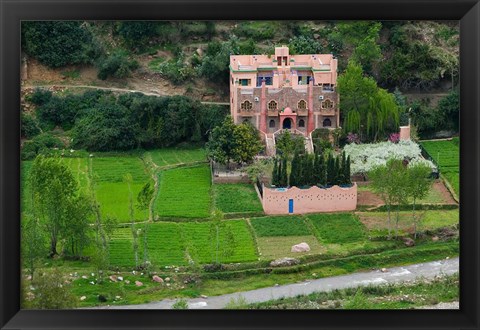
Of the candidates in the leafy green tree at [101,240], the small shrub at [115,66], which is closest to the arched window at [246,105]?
the small shrub at [115,66]

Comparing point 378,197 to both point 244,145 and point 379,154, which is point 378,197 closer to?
point 379,154

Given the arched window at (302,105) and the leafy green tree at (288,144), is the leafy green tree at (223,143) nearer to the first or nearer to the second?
the leafy green tree at (288,144)

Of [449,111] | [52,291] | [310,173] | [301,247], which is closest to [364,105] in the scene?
[449,111]

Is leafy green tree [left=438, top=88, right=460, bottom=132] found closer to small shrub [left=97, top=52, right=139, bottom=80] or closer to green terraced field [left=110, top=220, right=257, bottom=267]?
green terraced field [left=110, top=220, right=257, bottom=267]

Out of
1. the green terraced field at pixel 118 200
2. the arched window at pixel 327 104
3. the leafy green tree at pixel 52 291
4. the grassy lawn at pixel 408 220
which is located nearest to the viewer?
the leafy green tree at pixel 52 291

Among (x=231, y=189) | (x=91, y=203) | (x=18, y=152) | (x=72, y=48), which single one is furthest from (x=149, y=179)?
(x=18, y=152)
